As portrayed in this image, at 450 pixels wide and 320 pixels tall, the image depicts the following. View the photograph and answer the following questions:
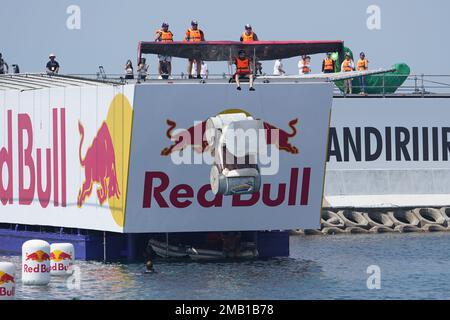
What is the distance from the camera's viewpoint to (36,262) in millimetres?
51875

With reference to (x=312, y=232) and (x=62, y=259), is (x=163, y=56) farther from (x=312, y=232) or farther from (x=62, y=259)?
(x=312, y=232)

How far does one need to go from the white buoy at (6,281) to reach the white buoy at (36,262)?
413 centimetres

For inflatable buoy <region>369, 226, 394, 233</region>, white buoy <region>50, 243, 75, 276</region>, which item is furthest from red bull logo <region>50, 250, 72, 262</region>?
inflatable buoy <region>369, 226, 394, 233</region>

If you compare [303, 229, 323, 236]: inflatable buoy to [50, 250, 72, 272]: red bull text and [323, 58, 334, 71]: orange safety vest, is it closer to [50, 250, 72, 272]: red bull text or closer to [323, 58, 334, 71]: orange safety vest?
[323, 58, 334, 71]: orange safety vest

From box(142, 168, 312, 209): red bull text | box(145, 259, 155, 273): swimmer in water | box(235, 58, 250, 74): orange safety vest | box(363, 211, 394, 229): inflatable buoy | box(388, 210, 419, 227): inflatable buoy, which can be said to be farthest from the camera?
box(388, 210, 419, 227): inflatable buoy

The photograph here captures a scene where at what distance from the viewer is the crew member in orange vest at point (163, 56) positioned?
197 feet

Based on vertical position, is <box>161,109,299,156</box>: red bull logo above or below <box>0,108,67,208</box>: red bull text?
above

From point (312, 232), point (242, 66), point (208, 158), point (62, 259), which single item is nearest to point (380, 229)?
point (312, 232)

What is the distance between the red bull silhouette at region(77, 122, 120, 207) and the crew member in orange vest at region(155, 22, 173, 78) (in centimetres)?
387

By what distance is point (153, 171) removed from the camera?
55.3 metres

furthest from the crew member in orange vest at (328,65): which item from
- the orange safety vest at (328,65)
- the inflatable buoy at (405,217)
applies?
the inflatable buoy at (405,217)

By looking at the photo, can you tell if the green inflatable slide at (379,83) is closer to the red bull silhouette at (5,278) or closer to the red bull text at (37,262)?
the red bull text at (37,262)

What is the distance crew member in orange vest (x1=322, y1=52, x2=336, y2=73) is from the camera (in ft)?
232

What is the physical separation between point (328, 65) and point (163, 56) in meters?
13.6
